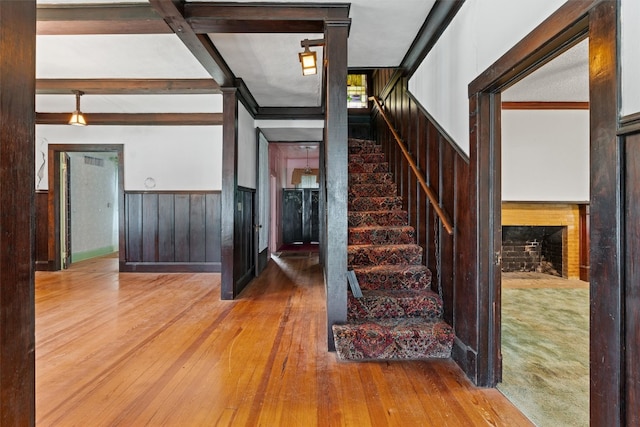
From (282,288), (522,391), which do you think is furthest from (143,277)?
(522,391)

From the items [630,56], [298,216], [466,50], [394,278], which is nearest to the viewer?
[630,56]

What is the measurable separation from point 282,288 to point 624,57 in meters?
4.35

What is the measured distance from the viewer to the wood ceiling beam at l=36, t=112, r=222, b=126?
19.6 feet

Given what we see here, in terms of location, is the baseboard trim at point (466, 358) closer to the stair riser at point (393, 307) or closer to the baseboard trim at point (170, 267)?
the stair riser at point (393, 307)

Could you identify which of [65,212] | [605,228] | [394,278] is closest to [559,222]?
[394,278]

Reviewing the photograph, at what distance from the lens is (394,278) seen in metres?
3.15

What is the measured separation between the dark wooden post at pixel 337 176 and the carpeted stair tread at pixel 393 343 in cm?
19

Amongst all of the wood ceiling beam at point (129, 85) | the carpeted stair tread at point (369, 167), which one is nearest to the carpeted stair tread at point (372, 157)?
the carpeted stair tread at point (369, 167)

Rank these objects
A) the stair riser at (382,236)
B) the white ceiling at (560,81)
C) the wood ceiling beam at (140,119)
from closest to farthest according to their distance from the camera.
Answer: the white ceiling at (560,81) < the stair riser at (382,236) < the wood ceiling beam at (140,119)

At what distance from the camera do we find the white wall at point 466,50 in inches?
70.2

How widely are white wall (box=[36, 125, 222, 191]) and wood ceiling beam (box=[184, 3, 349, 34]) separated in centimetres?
350

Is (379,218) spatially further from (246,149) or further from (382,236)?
(246,149)

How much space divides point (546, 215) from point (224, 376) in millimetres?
5356

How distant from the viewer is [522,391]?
2.13 metres
